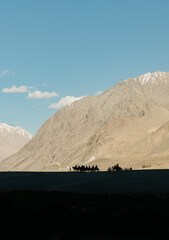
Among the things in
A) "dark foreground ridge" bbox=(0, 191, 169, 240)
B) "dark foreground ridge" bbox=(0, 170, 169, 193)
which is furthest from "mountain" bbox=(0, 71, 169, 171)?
"dark foreground ridge" bbox=(0, 191, 169, 240)

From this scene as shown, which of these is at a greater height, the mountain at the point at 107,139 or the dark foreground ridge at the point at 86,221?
the mountain at the point at 107,139

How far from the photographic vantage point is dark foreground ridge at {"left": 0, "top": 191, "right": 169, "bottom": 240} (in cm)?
886

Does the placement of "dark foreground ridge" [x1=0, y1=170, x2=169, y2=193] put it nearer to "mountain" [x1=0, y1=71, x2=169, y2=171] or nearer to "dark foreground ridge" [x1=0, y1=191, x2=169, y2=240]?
"dark foreground ridge" [x1=0, y1=191, x2=169, y2=240]

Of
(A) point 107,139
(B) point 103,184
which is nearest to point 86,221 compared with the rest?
(B) point 103,184

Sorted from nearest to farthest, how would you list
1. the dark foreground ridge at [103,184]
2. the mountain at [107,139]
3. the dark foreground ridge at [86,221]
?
the dark foreground ridge at [86,221], the dark foreground ridge at [103,184], the mountain at [107,139]

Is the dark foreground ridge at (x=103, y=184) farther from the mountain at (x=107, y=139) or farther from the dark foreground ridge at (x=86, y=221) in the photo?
the mountain at (x=107, y=139)

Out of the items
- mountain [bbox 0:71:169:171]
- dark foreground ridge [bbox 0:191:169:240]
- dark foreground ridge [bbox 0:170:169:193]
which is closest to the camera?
dark foreground ridge [bbox 0:191:169:240]

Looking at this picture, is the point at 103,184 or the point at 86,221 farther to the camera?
the point at 103,184

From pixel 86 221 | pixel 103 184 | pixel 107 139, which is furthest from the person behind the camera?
pixel 107 139

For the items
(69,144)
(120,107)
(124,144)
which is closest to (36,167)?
(69,144)

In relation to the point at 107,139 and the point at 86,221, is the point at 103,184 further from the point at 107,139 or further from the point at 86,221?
the point at 107,139

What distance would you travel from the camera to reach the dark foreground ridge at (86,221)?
8.86 metres

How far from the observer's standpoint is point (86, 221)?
31.7ft

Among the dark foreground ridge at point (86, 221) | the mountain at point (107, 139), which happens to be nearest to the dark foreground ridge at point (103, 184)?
the dark foreground ridge at point (86, 221)
